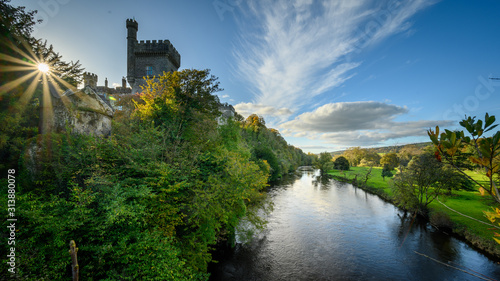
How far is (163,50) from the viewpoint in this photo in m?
31.9

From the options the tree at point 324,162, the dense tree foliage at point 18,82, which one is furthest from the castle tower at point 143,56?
the tree at point 324,162

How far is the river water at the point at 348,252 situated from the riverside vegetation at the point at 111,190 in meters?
3.33

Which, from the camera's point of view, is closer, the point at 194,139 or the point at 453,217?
the point at 194,139

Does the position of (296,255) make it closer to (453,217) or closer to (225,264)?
(225,264)

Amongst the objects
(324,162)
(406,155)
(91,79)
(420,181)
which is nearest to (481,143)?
(420,181)

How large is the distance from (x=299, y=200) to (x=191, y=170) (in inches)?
938

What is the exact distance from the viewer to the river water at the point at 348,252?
14.1 meters

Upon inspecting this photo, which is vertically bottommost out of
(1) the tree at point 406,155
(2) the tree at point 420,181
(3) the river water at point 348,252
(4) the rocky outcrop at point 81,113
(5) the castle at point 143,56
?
(3) the river water at point 348,252

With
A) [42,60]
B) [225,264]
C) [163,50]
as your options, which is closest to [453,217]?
[225,264]

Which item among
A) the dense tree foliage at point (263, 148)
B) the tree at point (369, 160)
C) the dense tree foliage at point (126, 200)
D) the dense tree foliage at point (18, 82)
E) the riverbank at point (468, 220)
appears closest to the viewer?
the dense tree foliage at point (126, 200)

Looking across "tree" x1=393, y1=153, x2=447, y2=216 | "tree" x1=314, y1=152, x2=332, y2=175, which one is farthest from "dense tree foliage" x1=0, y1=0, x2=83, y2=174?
"tree" x1=314, y1=152, x2=332, y2=175

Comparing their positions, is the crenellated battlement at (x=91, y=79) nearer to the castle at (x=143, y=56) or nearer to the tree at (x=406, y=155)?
the castle at (x=143, y=56)

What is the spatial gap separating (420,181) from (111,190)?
2876 centimetres

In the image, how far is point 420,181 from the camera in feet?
75.1
